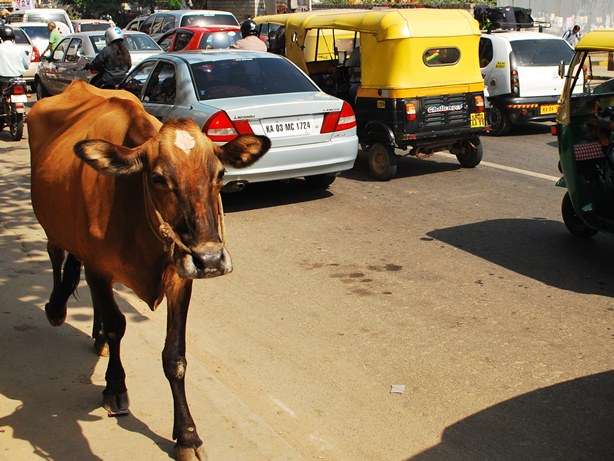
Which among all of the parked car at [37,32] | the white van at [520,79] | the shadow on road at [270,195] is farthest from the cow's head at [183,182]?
Result: the parked car at [37,32]

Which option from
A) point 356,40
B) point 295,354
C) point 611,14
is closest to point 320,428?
point 295,354

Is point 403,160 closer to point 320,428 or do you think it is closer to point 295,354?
point 295,354

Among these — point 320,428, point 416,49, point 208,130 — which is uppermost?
point 416,49

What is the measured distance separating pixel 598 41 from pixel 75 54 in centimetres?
1512

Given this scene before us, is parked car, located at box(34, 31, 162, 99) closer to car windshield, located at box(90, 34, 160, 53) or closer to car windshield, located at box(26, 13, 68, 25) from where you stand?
car windshield, located at box(90, 34, 160, 53)

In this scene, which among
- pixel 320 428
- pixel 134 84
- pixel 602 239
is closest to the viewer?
pixel 320 428

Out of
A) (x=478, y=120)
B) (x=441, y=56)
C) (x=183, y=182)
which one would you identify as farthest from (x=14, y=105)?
(x=183, y=182)

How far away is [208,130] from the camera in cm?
962

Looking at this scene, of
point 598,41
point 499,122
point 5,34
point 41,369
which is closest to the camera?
point 41,369

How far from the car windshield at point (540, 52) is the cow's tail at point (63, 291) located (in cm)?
1138

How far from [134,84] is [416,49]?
3.95 meters

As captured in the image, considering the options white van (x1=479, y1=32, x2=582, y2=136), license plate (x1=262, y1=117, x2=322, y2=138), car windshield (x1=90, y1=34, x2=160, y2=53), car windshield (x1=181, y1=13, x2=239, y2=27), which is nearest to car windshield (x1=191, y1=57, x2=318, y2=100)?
license plate (x1=262, y1=117, x2=322, y2=138)

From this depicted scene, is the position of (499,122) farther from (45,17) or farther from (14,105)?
(45,17)

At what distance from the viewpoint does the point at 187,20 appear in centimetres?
2495
